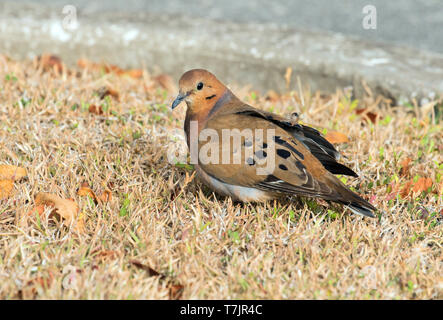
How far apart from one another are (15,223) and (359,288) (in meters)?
1.69

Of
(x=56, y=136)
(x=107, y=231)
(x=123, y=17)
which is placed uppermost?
(x=123, y=17)

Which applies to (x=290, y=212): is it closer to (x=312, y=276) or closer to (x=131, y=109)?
(x=312, y=276)

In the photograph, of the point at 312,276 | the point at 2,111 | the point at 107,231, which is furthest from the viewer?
the point at 2,111

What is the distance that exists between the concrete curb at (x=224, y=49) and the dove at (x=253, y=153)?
63.5 inches

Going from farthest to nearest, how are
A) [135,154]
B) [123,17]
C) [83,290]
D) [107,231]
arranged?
[123,17]
[135,154]
[107,231]
[83,290]

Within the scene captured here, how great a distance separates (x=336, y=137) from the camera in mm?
4062

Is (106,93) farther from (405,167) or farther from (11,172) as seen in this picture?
(405,167)

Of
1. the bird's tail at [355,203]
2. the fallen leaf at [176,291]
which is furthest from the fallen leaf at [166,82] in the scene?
the fallen leaf at [176,291]

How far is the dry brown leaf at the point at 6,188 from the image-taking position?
131 inches

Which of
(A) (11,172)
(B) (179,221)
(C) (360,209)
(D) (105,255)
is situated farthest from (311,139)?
(A) (11,172)

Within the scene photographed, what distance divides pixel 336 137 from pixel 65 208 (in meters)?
1.83

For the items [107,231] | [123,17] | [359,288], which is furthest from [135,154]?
[123,17]

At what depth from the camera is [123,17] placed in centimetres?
552

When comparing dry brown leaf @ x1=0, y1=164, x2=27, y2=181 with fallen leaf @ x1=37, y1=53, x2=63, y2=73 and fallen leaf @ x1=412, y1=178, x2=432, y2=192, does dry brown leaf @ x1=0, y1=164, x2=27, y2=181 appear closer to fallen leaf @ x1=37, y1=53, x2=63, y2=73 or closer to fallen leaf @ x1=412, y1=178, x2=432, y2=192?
fallen leaf @ x1=37, y1=53, x2=63, y2=73
